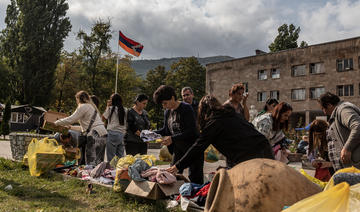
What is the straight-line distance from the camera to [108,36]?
124 feet

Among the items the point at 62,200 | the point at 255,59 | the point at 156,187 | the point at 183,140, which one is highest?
the point at 255,59

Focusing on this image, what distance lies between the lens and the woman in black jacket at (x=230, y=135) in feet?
10.8

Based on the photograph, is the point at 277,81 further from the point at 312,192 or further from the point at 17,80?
the point at 312,192

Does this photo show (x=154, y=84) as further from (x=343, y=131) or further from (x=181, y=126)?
(x=343, y=131)

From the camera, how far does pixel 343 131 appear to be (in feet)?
13.6

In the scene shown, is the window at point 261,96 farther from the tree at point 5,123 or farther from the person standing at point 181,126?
the person standing at point 181,126

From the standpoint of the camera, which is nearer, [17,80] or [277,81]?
[17,80]

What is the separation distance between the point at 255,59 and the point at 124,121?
36.4 metres

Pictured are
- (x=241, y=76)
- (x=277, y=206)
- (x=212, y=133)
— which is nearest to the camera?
(x=277, y=206)

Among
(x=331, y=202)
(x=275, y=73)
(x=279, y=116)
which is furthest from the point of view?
(x=275, y=73)

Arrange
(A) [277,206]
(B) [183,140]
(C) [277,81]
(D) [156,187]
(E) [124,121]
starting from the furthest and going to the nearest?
(C) [277,81]
(E) [124,121]
(B) [183,140]
(D) [156,187]
(A) [277,206]

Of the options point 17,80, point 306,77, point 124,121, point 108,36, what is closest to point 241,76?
point 306,77

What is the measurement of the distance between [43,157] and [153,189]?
353cm

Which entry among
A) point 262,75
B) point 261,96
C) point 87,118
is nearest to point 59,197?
point 87,118
